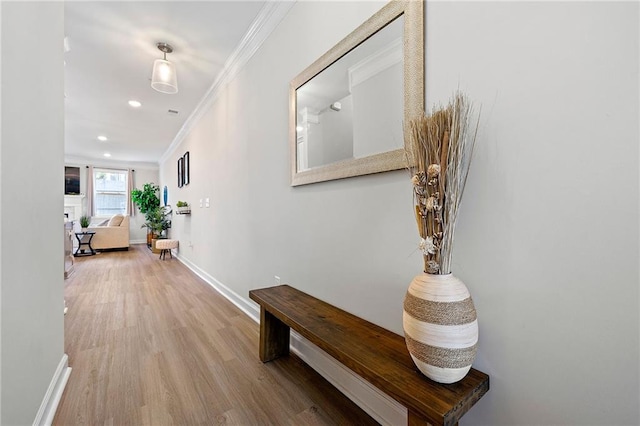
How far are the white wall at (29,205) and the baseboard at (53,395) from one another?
0.16 ft

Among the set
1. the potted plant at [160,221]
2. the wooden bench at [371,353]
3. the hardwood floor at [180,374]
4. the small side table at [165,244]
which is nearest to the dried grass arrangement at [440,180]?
the wooden bench at [371,353]

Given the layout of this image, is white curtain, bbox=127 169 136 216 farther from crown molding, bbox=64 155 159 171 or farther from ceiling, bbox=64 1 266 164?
ceiling, bbox=64 1 266 164

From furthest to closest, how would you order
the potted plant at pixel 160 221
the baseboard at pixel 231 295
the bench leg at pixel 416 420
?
the potted plant at pixel 160 221 → the baseboard at pixel 231 295 → the bench leg at pixel 416 420

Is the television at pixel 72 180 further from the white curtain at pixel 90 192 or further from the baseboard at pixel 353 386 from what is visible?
the baseboard at pixel 353 386

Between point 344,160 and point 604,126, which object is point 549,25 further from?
point 344,160

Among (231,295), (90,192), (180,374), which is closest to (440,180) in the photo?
(180,374)

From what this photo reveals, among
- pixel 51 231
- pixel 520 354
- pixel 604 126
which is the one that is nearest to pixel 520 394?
pixel 520 354

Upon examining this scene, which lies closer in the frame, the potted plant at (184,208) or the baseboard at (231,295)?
the baseboard at (231,295)

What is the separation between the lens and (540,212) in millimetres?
759

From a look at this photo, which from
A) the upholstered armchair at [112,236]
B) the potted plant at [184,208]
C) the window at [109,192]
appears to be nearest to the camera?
the potted plant at [184,208]

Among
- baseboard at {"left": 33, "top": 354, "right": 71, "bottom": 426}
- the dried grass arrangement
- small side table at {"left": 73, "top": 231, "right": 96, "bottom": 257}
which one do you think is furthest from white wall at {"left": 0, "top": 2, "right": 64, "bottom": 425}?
small side table at {"left": 73, "top": 231, "right": 96, "bottom": 257}

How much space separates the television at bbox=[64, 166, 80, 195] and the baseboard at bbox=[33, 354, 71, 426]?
7.63m

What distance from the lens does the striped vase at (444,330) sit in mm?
762

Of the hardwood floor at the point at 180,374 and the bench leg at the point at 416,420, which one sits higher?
the bench leg at the point at 416,420
